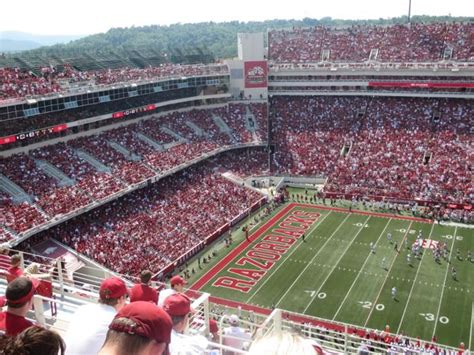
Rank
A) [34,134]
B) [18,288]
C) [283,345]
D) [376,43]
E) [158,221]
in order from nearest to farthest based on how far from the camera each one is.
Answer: [283,345] → [18,288] → [34,134] → [158,221] → [376,43]

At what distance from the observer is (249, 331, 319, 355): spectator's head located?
78.7 inches

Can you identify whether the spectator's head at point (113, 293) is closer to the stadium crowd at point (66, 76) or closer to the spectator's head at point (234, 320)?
the spectator's head at point (234, 320)

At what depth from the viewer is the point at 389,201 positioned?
34688 millimetres

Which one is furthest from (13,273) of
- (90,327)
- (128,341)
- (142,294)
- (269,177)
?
(269,177)

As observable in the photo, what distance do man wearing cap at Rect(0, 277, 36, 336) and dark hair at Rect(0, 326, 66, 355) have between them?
1.36m

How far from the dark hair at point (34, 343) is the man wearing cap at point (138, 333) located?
0.95ft

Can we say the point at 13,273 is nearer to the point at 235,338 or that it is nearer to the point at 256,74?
the point at 235,338

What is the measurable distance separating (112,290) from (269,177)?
116 feet

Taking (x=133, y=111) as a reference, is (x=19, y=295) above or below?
above

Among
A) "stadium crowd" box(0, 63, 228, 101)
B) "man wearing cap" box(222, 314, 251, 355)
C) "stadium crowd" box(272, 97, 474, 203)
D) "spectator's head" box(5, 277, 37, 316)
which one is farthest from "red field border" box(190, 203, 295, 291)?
"spectator's head" box(5, 277, 37, 316)

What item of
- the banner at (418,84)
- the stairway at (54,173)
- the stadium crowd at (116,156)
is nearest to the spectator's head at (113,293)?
the stadium crowd at (116,156)

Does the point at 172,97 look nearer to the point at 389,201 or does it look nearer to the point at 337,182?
the point at 337,182

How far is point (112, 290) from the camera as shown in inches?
162

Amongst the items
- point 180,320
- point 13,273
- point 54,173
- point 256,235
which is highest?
point 180,320
